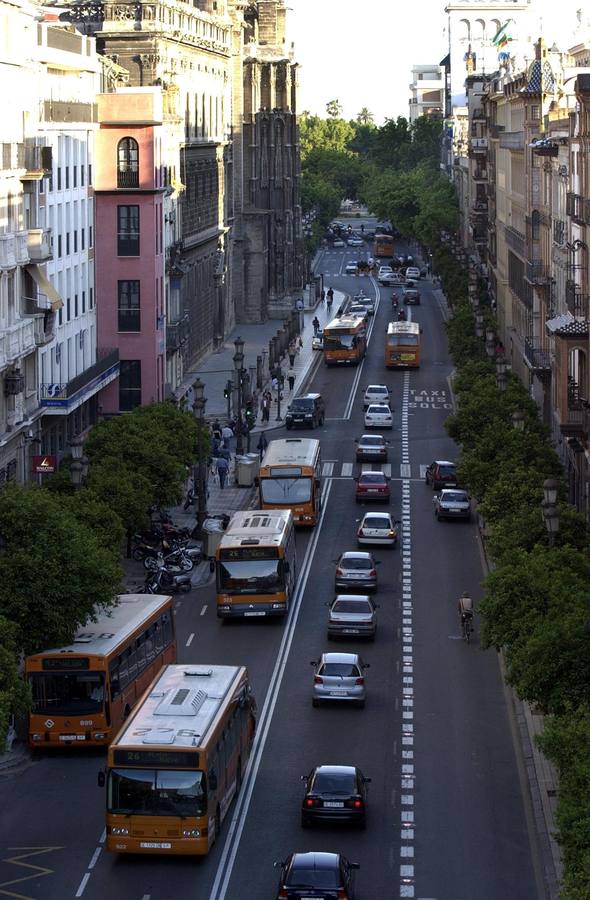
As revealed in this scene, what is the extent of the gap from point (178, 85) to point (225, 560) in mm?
56906

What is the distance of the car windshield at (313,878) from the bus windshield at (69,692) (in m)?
10.3

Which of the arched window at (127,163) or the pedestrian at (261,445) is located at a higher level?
the arched window at (127,163)

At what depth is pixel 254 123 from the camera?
14350cm

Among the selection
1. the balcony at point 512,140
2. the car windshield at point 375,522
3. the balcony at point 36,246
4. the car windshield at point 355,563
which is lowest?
the car windshield at point 355,563

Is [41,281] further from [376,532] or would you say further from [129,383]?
[129,383]

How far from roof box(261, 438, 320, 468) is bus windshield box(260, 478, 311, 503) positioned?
70cm

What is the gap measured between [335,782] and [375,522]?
96.4 feet

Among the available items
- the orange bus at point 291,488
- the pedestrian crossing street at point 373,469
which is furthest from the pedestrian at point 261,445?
the orange bus at point 291,488

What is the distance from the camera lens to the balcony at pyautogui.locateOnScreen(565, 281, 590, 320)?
206 ft

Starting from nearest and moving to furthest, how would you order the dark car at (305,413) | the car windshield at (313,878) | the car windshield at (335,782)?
the car windshield at (313,878)
the car windshield at (335,782)
the dark car at (305,413)

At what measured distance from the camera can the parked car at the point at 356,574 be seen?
57.8 meters

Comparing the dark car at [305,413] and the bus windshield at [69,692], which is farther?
the dark car at [305,413]

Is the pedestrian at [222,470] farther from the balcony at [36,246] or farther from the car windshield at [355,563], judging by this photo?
the car windshield at [355,563]

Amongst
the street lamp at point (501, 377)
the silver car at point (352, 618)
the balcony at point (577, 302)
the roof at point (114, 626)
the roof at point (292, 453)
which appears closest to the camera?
the roof at point (114, 626)
